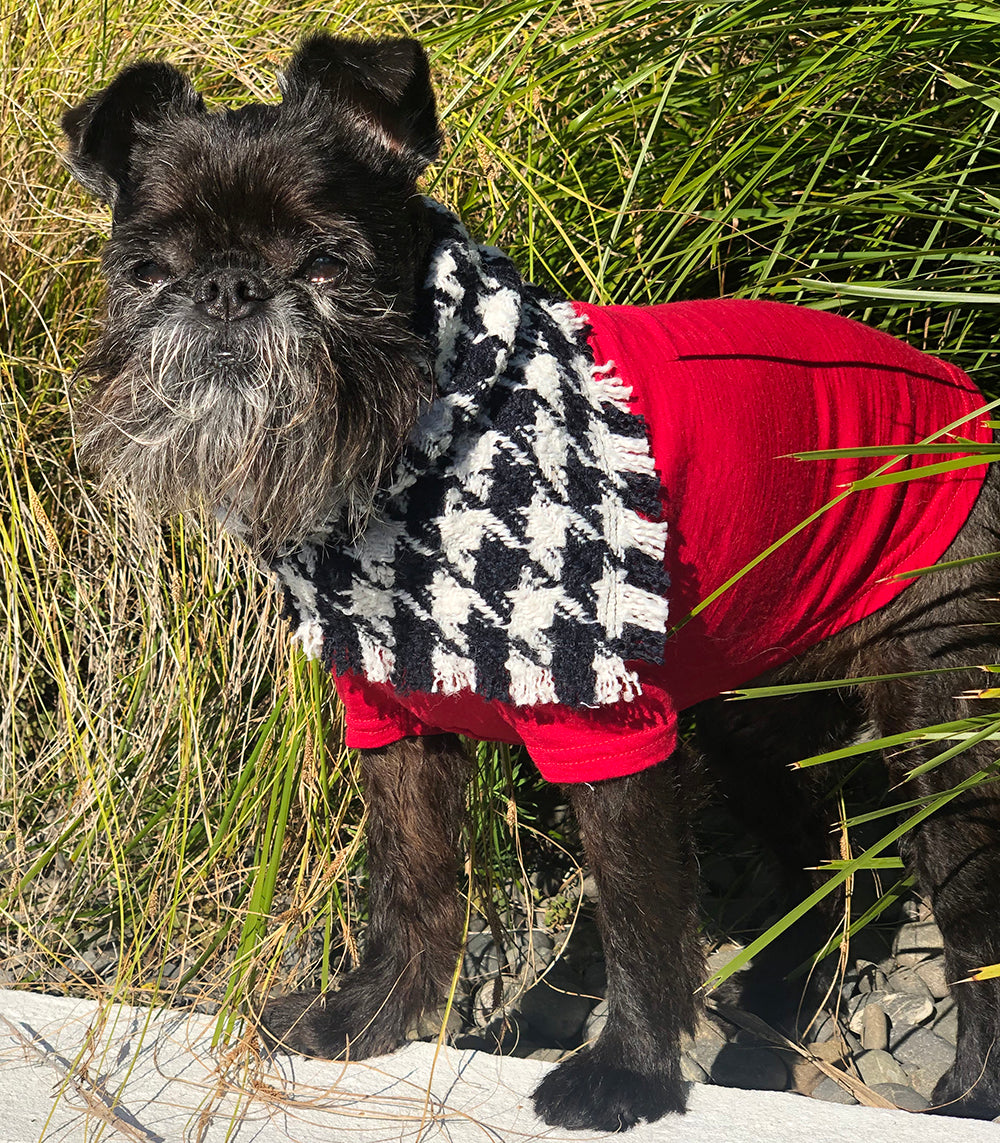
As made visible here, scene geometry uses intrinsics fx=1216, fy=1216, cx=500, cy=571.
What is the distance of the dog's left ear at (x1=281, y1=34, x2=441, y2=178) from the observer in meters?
1.92

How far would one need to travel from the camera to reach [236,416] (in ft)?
5.94

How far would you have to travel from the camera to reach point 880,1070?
2725 mm

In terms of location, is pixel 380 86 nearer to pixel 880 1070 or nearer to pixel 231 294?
pixel 231 294

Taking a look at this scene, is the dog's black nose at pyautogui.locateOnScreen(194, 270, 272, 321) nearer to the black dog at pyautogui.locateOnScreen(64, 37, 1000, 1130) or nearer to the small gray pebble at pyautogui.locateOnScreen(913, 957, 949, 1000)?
the black dog at pyautogui.locateOnScreen(64, 37, 1000, 1130)

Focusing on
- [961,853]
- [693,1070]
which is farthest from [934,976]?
[961,853]

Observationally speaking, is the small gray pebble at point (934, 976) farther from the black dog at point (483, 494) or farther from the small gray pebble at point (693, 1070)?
the small gray pebble at point (693, 1070)

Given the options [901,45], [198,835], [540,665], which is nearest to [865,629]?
[540,665]

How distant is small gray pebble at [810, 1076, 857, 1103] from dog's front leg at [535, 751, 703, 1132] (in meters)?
0.55

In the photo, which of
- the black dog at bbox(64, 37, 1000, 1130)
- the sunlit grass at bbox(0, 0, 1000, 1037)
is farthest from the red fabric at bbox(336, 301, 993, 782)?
the sunlit grass at bbox(0, 0, 1000, 1037)

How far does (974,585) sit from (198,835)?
196 centimetres

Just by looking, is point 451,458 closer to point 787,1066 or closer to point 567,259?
point 567,259

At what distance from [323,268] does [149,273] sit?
0.28 metres

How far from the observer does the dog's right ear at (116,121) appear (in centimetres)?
200

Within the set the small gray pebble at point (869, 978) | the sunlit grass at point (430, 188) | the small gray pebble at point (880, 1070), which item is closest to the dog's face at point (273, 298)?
the sunlit grass at point (430, 188)
